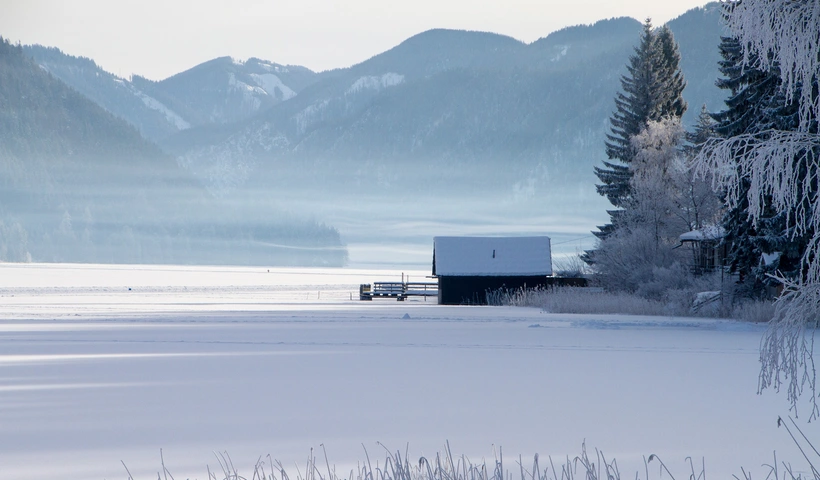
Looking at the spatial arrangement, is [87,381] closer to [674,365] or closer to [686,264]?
[674,365]

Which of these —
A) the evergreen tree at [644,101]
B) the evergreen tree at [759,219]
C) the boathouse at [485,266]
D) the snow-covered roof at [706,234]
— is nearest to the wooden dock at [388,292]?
the boathouse at [485,266]

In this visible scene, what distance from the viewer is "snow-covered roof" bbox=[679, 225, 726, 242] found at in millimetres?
36500

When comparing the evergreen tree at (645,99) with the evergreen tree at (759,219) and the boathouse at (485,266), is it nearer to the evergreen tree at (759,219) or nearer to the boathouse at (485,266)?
the boathouse at (485,266)

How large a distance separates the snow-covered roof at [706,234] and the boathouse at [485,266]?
44.1 feet

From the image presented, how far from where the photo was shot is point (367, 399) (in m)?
13.1

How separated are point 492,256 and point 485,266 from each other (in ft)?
3.78

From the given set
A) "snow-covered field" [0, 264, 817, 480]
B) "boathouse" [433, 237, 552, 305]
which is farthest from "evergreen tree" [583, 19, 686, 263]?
"snow-covered field" [0, 264, 817, 480]

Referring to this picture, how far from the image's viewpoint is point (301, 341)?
2286cm

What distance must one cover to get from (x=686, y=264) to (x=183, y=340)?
2568 centimetres

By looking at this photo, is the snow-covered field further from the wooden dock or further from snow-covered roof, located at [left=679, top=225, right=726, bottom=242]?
the wooden dock

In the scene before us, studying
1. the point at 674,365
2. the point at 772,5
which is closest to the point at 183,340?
the point at 674,365

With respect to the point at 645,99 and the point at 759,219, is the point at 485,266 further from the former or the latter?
the point at 759,219

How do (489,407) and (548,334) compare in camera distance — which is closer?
(489,407)

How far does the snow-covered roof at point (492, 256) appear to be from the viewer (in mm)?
52906
